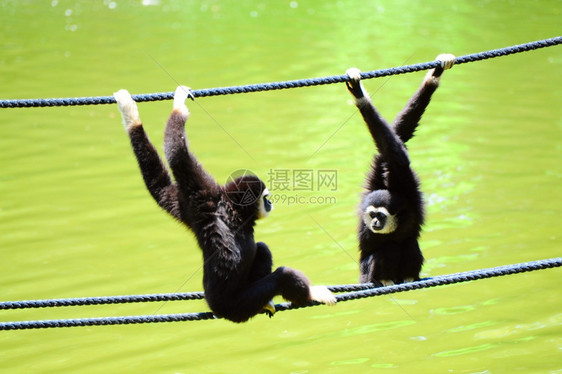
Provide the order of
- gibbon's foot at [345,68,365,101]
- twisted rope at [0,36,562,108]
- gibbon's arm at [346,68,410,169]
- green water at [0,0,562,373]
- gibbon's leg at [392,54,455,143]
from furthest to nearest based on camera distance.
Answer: green water at [0,0,562,373]
gibbon's leg at [392,54,455,143]
gibbon's arm at [346,68,410,169]
gibbon's foot at [345,68,365,101]
twisted rope at [0,36,562,108]

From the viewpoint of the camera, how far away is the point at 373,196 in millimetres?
5395

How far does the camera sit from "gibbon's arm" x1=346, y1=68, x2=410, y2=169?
508 cm

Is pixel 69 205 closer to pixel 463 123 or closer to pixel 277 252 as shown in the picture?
pixel 277 252

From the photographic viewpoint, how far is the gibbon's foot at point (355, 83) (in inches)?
190

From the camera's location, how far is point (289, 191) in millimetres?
10430

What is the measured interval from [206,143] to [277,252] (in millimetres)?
3736

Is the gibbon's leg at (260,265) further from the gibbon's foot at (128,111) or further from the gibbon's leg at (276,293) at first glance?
the gibbon's foot at (128,111)

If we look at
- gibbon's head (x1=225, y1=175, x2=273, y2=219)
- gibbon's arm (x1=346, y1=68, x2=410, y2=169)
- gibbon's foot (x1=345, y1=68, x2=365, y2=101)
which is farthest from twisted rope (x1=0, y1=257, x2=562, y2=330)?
gibbon's foot (x1=345, y1=68, x2=365, y2=101)

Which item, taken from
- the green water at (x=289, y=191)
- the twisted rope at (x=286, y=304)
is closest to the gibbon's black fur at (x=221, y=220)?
the twisted rope at (x=286, y=304)

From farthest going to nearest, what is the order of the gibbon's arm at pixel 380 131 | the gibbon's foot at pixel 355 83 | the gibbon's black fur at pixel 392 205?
the gibbon's black fur at pixel 392 205
the gibbon's arm at pixel 380 131
the gibbon's foot at pixel 355 83

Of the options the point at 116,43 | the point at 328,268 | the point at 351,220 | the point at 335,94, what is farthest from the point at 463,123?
the point at 116,43

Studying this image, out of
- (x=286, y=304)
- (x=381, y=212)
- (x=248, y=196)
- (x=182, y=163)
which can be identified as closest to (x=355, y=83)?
(x=381, y=212)

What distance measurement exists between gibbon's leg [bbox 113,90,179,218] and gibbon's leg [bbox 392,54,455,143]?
81.0 inches

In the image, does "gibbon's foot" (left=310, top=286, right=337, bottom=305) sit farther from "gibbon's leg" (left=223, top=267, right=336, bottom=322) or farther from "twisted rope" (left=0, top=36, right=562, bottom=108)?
"twisted rope" (left=0, top=36, right=562, bottom=108)
